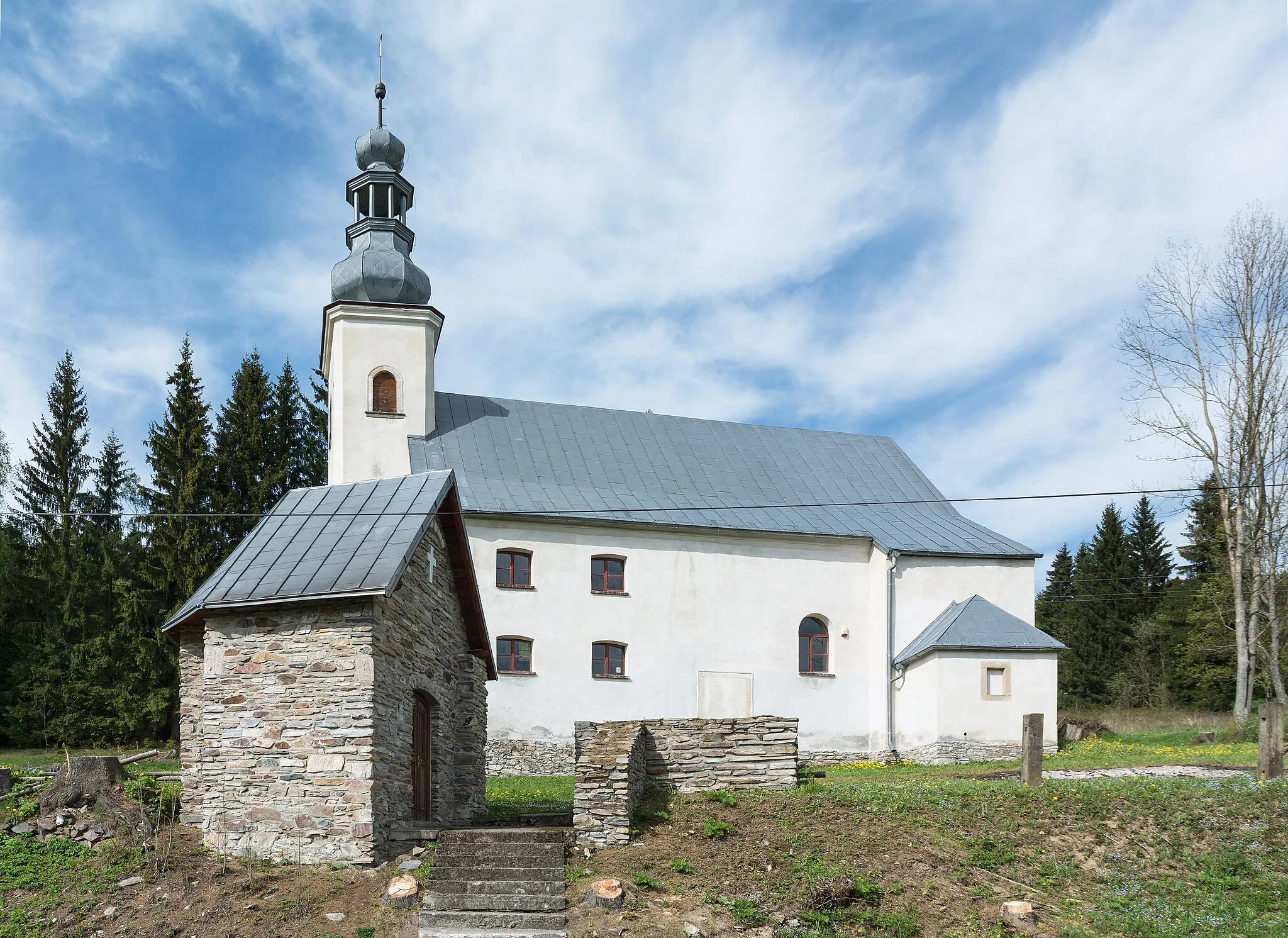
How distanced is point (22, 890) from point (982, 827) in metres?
11.2

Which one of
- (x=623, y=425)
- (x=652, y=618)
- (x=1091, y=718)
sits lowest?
(x=1091, y=718)

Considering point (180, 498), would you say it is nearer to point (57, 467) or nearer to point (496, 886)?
point (57, 467)

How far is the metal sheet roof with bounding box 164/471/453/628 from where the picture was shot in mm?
13320

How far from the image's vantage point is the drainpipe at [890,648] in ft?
94.3

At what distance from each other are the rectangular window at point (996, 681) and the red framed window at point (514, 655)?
10.8m

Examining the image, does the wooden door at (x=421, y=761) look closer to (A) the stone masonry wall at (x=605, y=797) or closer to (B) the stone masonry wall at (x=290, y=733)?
(B) the stone masonry wall at (x=290, y=733)

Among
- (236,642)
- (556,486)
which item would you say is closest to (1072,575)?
(556,486)

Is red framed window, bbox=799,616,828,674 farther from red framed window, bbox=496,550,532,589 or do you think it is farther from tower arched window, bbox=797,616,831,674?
red framed window, bbox=496,550,532,589

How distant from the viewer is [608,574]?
28219 millimetres

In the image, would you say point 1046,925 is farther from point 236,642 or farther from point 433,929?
point 236,642

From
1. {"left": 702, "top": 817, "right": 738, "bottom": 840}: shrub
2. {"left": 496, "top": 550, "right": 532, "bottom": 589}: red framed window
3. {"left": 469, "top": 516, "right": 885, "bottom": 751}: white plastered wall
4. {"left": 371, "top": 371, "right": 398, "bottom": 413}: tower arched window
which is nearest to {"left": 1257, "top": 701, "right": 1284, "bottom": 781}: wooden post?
{"left": 702, "top": 817, "right": 738, "bottom": 840}: shrub

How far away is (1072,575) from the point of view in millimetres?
55781

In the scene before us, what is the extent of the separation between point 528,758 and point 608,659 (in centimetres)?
312

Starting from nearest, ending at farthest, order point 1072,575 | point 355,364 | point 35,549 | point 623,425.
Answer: point 355,364, point 623,425, point 35,549, point 1072,575
